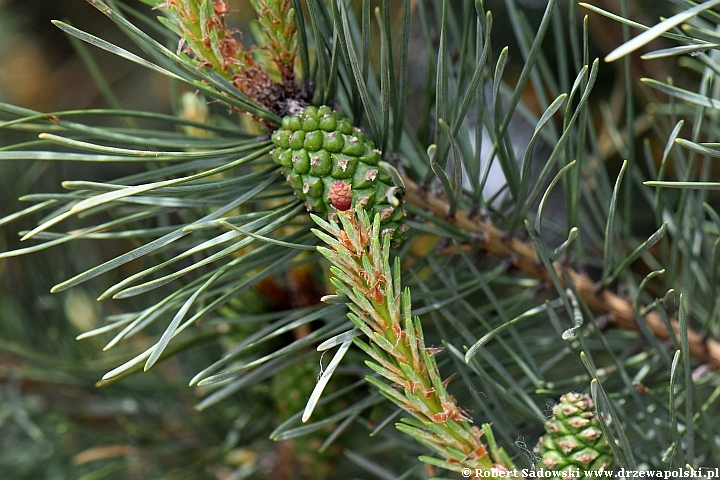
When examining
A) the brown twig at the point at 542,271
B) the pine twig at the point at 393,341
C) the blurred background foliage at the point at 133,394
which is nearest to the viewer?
the pine twig at the point at 393,341

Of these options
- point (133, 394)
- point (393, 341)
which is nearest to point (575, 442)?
point (393, 341)

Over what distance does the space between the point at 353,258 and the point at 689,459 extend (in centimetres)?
20

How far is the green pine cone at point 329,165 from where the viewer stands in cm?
31

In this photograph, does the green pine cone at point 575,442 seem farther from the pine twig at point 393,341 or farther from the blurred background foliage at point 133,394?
the blurred background foliage at point 133,394

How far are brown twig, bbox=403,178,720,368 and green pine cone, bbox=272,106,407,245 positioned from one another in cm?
6

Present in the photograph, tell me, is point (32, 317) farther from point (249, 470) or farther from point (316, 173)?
point (316, 173)

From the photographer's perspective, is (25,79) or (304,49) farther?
(25,79)

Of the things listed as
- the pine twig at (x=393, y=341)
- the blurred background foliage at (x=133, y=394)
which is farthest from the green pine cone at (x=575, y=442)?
the blurred background foliage at (x=133, y=394)

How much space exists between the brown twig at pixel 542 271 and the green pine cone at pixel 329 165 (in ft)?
0.20

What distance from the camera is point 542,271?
0.41m

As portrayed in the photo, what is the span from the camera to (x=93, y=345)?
2.27 feet

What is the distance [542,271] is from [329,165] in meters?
0.17

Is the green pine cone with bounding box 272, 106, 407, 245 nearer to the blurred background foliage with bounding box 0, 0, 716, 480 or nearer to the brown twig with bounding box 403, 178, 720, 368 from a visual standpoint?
the brown twig with bounding box 403, 178, 720, 368

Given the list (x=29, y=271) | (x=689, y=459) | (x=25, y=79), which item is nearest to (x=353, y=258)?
(x=689, y=459)
